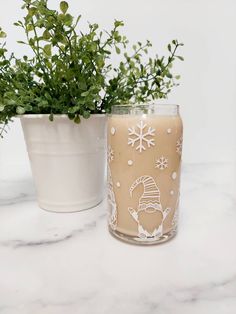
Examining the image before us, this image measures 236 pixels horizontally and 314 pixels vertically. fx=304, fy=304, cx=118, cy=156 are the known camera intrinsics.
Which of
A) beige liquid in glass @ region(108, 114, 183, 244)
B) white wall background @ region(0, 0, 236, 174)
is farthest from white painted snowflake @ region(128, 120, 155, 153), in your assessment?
white wall background @ region(0, 0, 236, 174)

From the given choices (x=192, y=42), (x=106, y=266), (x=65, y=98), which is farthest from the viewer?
(x=192, y=42)

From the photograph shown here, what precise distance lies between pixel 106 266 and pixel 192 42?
82 centimetres

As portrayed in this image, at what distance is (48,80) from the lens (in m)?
0.48

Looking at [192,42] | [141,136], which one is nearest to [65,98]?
[141,136]

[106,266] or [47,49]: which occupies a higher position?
[47,49]

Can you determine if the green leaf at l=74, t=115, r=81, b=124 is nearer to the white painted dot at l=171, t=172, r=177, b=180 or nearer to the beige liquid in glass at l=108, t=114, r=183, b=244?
the beige liquid in glass at l=108, t=114, r=183, b=244

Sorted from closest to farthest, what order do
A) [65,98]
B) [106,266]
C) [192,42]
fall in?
[106,266], [65,98], [192,42]

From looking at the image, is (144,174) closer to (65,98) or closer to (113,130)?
(113,130)

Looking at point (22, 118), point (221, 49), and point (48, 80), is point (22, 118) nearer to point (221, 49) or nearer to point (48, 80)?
point (48, 80)

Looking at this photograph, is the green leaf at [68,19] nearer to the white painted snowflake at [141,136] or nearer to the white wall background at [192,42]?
the white painted snowflake at [141,136]

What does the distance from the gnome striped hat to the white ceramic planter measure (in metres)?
0.15

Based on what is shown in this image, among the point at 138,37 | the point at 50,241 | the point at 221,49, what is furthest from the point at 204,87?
the point at 50,241

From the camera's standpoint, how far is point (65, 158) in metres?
0.52

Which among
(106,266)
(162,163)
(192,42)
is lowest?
(106,266)
